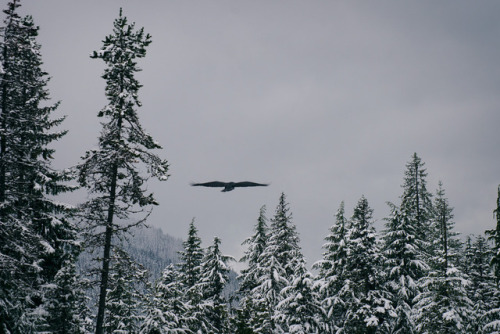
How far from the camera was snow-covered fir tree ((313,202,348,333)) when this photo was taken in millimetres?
31188

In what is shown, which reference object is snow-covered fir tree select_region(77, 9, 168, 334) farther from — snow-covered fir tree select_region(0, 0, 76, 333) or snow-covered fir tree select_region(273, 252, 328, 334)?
snow-covered fir tree select_region(273, 252, 328, 334)

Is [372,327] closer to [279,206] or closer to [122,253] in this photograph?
[279,206]

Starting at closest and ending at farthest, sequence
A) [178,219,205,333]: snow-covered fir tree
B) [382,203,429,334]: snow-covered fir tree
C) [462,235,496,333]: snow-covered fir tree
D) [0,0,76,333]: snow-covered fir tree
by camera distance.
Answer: [0,0,76,333]: snow-covered fir tree < [382,203,429,334]: snow-covered fir tree < [462,235,496,333]: snow-covered fir tree < [178,219,205,333]: snow-covered fir tree

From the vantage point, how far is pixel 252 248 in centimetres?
4009

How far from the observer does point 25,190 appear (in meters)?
20.3

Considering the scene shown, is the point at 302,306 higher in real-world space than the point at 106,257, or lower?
lower

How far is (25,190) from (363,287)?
2076cm

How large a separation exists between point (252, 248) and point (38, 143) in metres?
23.1

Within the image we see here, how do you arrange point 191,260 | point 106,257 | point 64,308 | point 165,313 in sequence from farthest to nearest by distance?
point 191,260, point 165,313, point 64,308, point 106,257

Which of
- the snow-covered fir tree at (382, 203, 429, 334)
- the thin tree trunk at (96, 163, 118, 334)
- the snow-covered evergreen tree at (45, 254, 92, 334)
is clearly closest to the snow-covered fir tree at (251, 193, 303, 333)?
the snow-covered fir tree at (382, 203, 429, 334)

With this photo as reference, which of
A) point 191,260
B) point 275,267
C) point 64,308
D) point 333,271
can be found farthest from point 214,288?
point 64,308

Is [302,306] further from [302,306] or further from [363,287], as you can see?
[363,287]

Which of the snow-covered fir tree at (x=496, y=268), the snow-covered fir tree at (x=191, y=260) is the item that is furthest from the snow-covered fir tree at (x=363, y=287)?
the snow-covered fir tree at (x=191, y=260)

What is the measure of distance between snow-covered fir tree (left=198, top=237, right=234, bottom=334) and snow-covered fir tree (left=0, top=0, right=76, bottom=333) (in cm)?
1603
